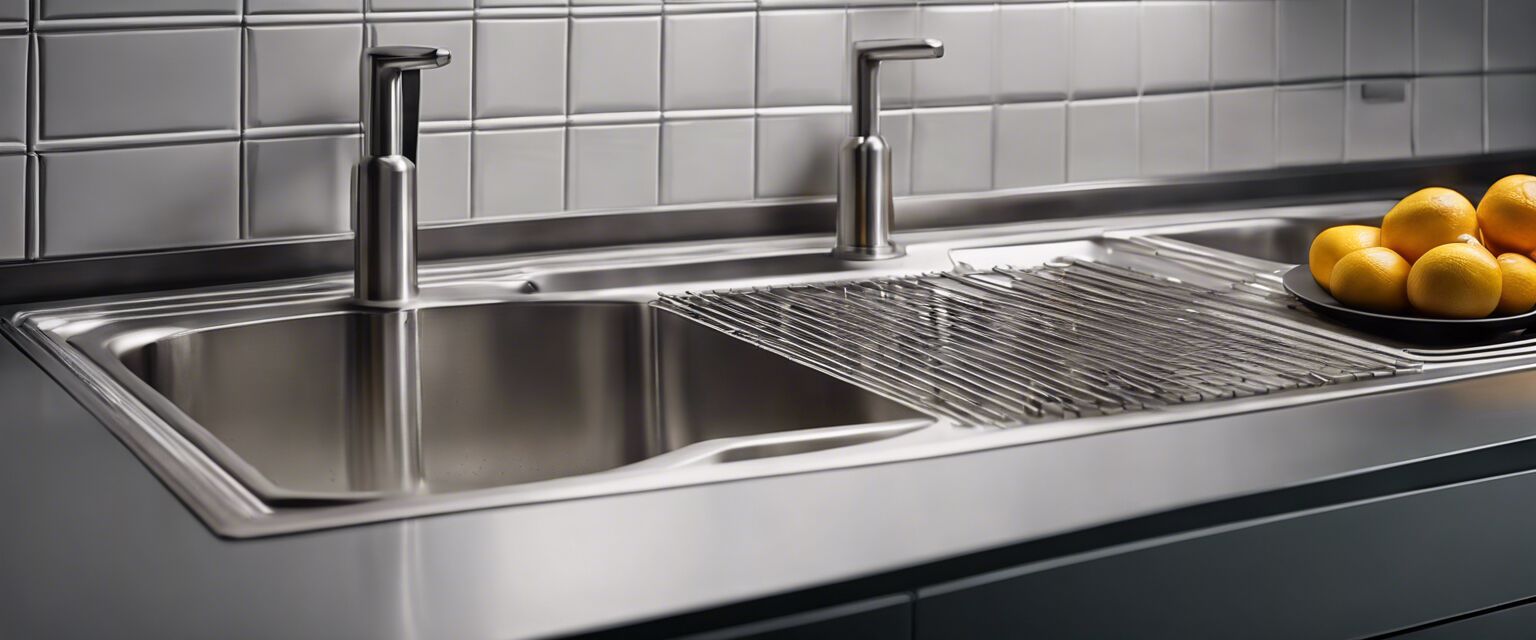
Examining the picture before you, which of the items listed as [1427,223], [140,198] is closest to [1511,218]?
[1427,223]

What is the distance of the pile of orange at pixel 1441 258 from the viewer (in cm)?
115

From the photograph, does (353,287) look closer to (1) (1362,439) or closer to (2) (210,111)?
(2) (210,111)

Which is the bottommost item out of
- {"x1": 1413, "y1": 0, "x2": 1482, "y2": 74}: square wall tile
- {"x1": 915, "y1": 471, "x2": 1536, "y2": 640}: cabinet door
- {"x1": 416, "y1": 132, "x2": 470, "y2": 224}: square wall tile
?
{"x1": 915, "y1": 471, "x2": 1536, "y2": 640}: cabinet door

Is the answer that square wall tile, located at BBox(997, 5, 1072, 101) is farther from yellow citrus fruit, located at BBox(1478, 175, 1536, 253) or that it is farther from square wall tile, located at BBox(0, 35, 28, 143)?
square wall tile, located at BBox(0, 35, 28, 143)

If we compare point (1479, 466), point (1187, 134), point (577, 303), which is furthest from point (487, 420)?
point (1187, 134)

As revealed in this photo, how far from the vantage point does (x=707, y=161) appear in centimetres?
150

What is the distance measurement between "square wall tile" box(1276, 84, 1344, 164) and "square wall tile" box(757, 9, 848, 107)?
624 mm

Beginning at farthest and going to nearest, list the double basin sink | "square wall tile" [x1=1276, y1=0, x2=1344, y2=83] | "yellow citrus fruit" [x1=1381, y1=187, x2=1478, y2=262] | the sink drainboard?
"square wall tile" [x1=1276, y1=0, x2=1344, y2=83], "yellow citrus fruit" [x1=1381, y1=187, x2=1478, y2=262], the double basin sink, the sink drainboard

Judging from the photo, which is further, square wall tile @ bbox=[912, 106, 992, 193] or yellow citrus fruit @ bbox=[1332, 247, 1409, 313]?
square wall tile @ bbox=[912, 106, 992, 193]

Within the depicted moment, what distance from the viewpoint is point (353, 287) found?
4.23 feet

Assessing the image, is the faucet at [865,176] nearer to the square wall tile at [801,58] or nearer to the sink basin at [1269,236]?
the square wall tile at [801,58]

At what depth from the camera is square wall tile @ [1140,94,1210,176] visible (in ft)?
5.72

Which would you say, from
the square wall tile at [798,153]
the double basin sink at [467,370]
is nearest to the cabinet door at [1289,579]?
the double basin sink at [467,370]

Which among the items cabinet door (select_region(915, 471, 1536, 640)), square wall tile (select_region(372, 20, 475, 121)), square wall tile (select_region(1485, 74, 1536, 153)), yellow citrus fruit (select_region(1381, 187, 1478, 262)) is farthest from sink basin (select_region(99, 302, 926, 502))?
square wall tile (select_region(1485, 74, 1536, 153))
